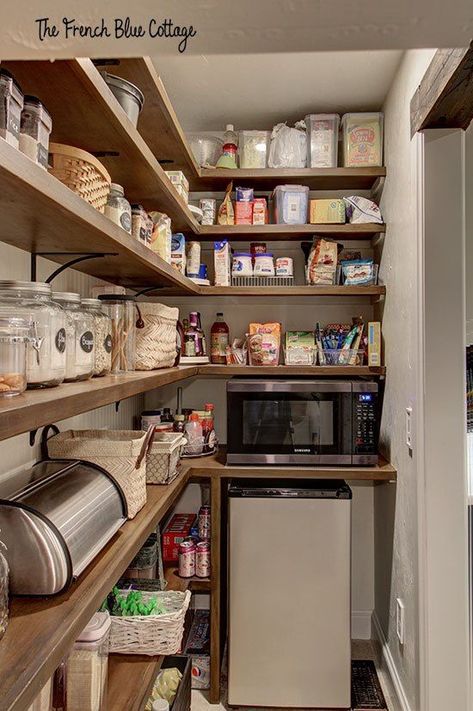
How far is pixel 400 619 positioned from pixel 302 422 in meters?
0.84

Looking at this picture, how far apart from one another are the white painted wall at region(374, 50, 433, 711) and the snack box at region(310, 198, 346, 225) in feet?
0.63

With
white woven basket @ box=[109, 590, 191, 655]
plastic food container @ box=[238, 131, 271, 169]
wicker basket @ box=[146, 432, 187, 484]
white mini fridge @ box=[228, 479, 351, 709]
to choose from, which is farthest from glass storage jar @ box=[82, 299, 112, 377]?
plastic food container @ box=[238, 131, 271, 169]

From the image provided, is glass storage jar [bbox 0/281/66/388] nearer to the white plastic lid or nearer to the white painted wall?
the white plastic lid

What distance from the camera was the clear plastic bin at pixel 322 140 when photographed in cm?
244

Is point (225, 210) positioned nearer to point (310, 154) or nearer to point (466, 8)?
point (310, 154)

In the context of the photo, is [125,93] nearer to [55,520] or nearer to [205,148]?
[55,520]

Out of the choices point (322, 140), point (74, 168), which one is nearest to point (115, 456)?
point (74, 168)

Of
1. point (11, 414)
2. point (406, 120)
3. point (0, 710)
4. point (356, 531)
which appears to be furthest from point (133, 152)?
point (356, 531)

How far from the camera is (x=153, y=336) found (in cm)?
174

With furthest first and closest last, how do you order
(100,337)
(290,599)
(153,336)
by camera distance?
(290,599) → (153,336) → (100,337)

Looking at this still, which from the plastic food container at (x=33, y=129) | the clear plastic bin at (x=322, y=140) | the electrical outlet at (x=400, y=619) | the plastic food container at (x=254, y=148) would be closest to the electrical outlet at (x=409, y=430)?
the electrical outlet at (x=400, y=619)

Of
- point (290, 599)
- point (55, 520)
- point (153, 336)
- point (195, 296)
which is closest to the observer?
point (55, 520)

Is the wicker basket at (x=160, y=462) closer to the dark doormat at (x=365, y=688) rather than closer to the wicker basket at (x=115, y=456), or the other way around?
the wicker basket at (x=115, y=456)

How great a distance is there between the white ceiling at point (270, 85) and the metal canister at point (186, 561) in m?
1.90
